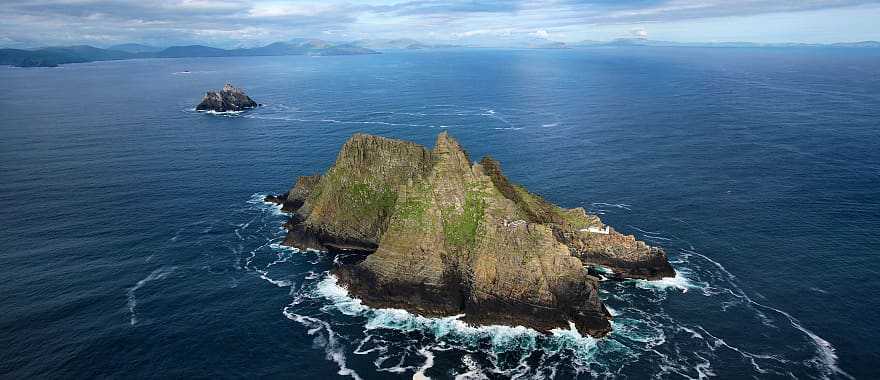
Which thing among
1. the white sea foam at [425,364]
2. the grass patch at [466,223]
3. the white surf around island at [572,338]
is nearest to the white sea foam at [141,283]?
the white surf around island at [572,338]

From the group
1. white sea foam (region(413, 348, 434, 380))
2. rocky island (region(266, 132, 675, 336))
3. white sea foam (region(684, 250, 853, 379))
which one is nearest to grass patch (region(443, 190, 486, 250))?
rocky island (region(266, 132, 675, 336))

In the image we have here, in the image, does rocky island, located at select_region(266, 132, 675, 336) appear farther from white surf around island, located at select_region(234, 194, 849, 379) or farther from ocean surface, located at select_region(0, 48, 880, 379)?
ocean surface, located at select_region(0, 48, 880, 379)

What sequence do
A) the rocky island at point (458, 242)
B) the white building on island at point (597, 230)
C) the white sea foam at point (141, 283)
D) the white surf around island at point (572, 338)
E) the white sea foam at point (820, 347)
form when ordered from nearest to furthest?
the white sea foam at point (820, 347) < the white surf around island at point (572, 338) < the rocky island at point (458, 242) < the white sea foam at point (141, 283) < the white building on island at point (597, 230)

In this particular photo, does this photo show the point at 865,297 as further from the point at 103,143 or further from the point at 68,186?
the point at 103,143

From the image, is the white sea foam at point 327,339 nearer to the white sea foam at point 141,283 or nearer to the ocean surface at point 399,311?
the ocean surface at point 399,311

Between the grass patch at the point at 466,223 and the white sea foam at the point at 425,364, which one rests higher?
the grass patch at the point at 466,223

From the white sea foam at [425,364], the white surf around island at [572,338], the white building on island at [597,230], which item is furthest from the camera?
Answer: the white building on island at [597,230]
